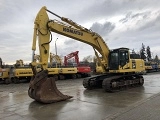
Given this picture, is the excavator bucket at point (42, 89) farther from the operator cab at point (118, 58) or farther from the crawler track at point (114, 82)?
the operator cab at point (118, 58)

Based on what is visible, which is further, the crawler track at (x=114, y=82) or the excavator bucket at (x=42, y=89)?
the crawler track at (x=114, y=82)

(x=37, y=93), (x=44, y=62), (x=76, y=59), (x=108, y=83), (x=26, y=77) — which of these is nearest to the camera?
(x=37, y=93)

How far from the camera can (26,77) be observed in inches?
1024

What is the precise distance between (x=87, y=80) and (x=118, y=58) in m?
2.48

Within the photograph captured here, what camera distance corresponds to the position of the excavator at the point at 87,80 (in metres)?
10.6

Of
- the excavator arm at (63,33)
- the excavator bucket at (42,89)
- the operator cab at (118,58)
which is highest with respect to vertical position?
the excavator arm at (63,33)

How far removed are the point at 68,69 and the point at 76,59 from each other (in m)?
9.18

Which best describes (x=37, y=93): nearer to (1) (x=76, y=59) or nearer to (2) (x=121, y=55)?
(2) (x=121, y=55)

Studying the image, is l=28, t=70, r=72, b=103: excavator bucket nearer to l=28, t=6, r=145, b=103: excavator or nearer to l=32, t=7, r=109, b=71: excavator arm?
l=28, t=6, r=145, b=103: excavator

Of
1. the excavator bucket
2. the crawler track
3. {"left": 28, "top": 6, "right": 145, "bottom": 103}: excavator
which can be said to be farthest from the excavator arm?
the crawler track

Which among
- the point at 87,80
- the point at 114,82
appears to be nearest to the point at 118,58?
the point at 114,82

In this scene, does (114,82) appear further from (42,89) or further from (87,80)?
(42,89)

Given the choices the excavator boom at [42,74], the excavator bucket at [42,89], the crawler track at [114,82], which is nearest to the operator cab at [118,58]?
the crawler track at [114,82]

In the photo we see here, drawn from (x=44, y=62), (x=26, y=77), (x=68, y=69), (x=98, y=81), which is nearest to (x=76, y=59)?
(x=68, y=69)
